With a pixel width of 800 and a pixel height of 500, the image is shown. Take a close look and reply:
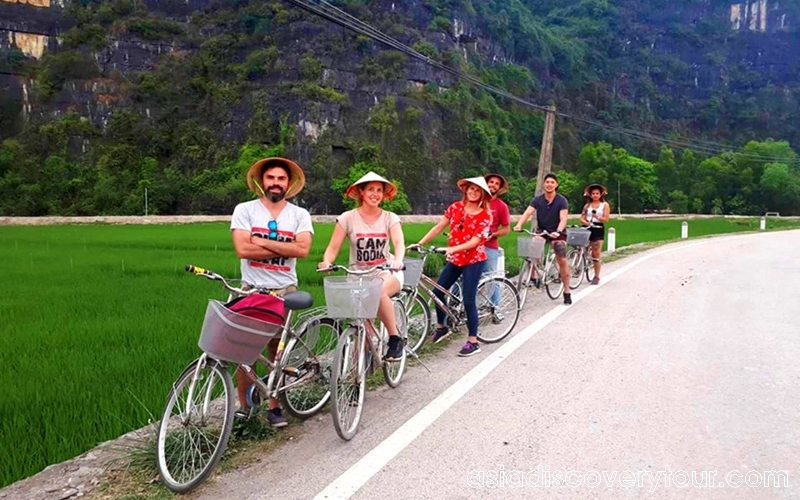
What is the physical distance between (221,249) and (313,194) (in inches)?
1776

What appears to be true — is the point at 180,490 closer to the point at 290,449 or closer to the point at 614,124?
the point at 290,449

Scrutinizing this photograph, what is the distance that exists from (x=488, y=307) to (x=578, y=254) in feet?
13.5

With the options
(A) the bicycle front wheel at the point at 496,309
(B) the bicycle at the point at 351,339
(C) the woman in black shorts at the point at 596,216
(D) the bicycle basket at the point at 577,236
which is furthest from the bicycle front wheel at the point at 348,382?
(C) the woman in black shorts at the point at 596,216

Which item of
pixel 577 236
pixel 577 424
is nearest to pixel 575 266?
pixel 577 236

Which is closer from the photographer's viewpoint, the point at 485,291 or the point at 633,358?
the point at 633,358

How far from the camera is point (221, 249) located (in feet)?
56.3

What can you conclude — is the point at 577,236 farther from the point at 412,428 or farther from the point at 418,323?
the point at 412,428

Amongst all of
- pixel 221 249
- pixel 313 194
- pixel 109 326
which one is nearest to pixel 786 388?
pixel 109 326

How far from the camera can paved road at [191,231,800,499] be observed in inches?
118

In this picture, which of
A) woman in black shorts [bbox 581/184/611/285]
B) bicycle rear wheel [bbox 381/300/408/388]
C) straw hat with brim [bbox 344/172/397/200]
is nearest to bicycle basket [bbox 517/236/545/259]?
woman in black shorts [bbox 581/184/611/285]

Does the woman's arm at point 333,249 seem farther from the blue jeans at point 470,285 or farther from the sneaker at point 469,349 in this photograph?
the sneaker at point 469,349

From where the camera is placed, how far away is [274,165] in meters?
3.62

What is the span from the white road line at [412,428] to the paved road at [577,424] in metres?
0.01

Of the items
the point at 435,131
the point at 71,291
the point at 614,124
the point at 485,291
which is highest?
the point at 614,124
